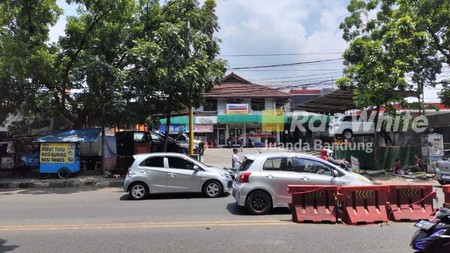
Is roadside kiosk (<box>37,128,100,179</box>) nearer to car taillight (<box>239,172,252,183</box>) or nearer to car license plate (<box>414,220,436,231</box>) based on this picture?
car taillight (<box>239,172,252,183</box>)

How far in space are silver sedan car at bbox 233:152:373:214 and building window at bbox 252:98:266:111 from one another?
33.0 meters

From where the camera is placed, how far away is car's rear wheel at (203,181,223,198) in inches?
503

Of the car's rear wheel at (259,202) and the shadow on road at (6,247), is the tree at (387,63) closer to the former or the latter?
the car's rear wheel at (259,202)

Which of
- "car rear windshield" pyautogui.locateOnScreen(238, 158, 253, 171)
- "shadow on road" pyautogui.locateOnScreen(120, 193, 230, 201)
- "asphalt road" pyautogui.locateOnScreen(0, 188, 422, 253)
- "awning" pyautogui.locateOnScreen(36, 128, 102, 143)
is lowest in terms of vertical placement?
"asphalt road" pyautogui.locateOnScreen(0, 188, 422, 253)

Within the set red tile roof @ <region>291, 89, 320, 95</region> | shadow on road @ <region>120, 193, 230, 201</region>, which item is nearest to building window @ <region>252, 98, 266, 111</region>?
red tile roof @ <region>291, 89, 320, 95</region>

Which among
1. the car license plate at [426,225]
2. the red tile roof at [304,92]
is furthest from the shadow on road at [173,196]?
the red tile roof at [304,92]

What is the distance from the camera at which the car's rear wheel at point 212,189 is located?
12766 millimetres

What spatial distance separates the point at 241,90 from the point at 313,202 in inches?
1363

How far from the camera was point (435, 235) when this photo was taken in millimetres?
5746

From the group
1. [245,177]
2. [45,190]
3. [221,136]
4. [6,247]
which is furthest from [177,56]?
[221,136]

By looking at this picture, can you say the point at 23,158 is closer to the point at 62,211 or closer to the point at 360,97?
the point at 62,211

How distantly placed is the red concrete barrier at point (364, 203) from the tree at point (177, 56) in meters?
10.0

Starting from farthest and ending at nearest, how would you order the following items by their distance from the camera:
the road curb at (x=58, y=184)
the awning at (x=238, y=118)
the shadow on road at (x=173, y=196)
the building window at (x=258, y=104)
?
the building window at (x=258, y=104) < the awning at (x=238, y=118) < the road curb at (x=58, y=184) < the shadow on road at (x=173, y=196)

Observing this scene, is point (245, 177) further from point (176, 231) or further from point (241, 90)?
point (241, 90)
